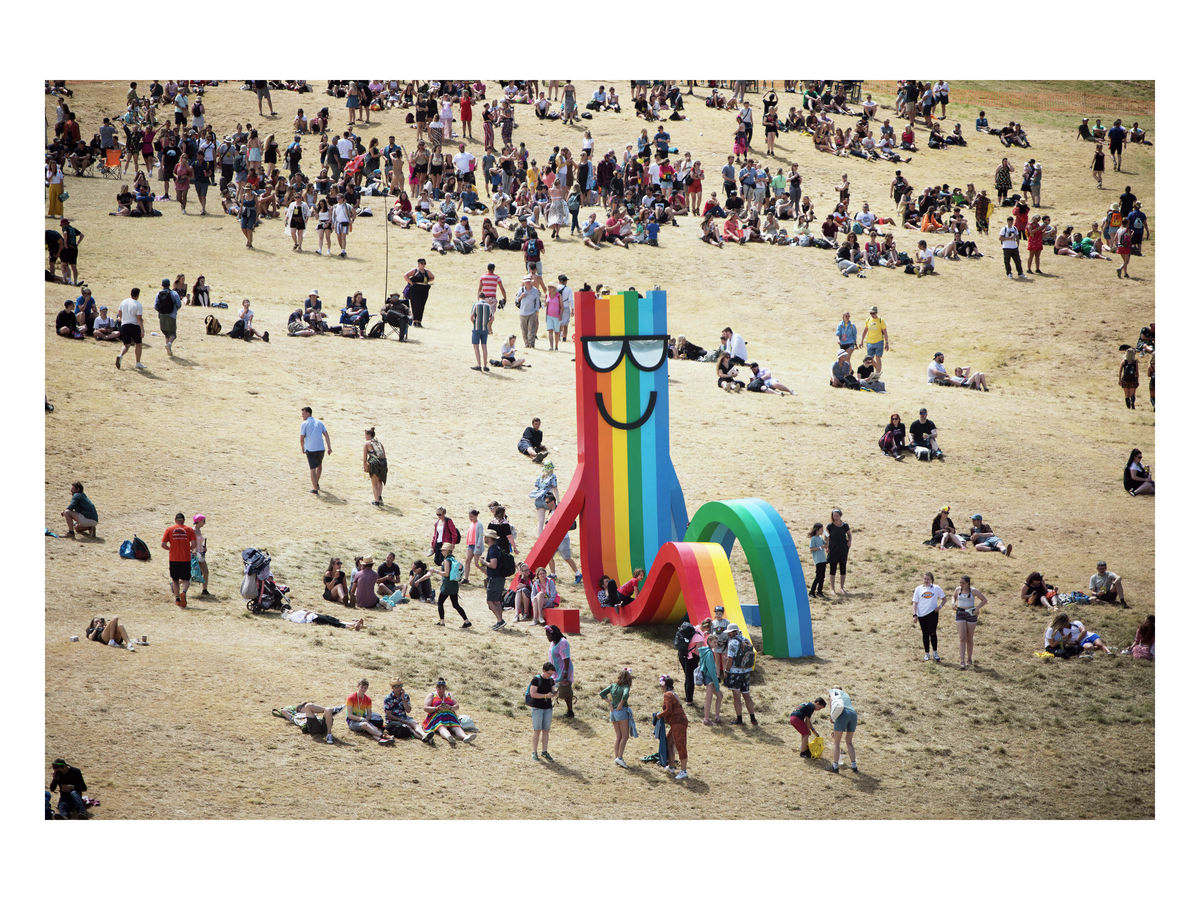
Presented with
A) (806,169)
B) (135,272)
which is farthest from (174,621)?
(806,169)

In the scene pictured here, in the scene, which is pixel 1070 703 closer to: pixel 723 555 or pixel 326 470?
pixel 723 555

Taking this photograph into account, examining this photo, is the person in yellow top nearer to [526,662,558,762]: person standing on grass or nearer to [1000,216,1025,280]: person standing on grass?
[1000,216,1025,280]: person standing on grass

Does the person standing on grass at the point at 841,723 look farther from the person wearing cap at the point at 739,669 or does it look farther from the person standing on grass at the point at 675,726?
the person standing on grass at the point at 675,726

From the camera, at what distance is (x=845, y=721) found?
44.1ft

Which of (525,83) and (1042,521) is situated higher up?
(525,83)

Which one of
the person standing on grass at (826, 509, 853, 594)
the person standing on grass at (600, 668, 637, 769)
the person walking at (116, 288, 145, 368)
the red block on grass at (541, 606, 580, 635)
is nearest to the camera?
the person standing on grass at (600, 668, 637, 769)

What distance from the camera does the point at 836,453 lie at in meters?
23.0

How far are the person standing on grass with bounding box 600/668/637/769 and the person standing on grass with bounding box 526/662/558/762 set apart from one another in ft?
1.72

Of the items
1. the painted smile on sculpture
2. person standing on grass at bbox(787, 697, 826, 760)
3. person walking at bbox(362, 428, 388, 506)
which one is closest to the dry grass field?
person standing on grass at bbox(787, 697, 826, 760)

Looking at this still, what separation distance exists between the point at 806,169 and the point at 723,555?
23826 mm

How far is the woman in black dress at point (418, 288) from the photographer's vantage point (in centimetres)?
2670

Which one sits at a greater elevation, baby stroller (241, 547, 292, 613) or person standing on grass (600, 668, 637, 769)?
baby stroller (241, 547, 292, 613)

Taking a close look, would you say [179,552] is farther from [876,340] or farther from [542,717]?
[876,340]

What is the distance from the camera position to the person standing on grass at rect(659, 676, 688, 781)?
43.0 ft
